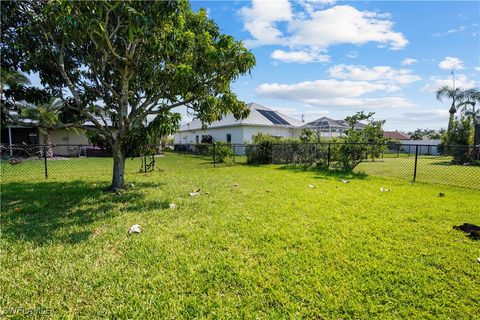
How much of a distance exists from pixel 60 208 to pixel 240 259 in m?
4.17

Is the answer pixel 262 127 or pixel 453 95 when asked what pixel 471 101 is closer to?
pixel 453 95

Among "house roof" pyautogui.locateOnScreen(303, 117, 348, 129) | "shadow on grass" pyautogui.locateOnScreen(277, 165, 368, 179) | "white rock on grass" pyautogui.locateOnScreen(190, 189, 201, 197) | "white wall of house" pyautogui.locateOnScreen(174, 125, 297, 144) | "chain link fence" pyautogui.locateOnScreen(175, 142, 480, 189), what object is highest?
"house roof" pyautogui.locateOnScreen(303, 117, 348, 129)

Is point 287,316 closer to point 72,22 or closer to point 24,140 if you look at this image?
point 72,22

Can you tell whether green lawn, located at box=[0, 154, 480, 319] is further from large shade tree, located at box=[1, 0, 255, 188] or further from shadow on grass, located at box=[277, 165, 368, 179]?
shadow on grass, located at box=[277, 165, 368, 179]

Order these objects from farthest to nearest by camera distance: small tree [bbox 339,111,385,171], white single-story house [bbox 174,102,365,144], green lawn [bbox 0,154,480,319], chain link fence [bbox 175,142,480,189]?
1. white single-story house [bbox 174,102,365,144]
2. small tree [bbox 339,111,385,171]
3. chain link fence [bbox 175,142,480,189]
4. green lawn [bbox 0,154,480,319]

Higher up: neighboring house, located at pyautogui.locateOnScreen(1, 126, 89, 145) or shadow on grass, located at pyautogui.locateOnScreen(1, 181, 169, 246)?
neighboring house, located at pyautogui.locateOnScreen(1, 126, 89, 145)

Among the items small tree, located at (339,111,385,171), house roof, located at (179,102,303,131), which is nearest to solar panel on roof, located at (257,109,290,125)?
house roof, located at (179,102,303,131)

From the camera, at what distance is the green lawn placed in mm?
2172

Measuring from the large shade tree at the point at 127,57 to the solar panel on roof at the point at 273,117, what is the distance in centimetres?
1631

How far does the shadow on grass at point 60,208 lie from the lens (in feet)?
12.1

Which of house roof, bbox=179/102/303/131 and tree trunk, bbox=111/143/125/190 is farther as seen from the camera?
house roof, bbox=179/102/303/131

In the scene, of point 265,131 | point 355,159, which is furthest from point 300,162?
point 265,131

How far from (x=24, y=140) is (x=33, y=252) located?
1026 inches

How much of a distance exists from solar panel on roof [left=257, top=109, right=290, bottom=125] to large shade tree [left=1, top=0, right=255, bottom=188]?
53.5 feet
